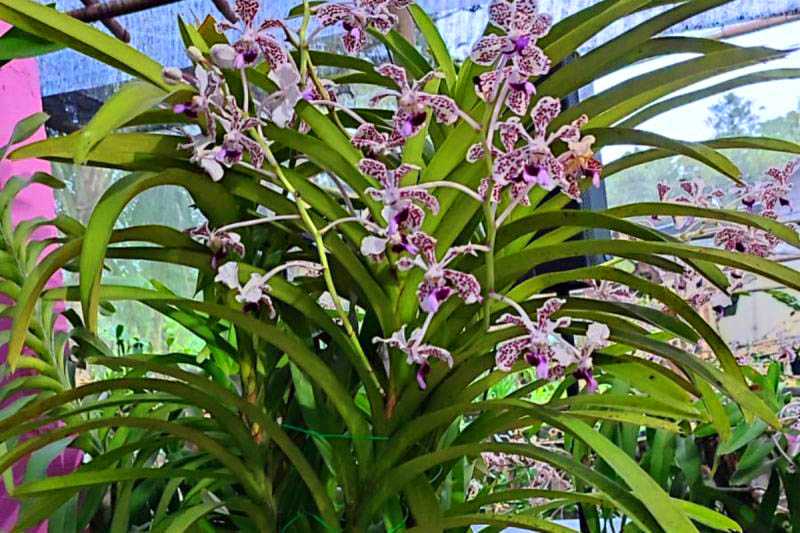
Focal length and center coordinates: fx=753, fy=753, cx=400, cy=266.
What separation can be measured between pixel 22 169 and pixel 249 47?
588 millimetres

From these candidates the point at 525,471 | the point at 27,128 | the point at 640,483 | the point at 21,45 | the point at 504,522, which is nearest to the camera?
the point at 640,483

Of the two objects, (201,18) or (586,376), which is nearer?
(586,376)

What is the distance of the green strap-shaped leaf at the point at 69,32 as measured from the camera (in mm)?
482

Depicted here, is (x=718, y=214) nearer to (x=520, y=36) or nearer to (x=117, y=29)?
(x=520, y=36)

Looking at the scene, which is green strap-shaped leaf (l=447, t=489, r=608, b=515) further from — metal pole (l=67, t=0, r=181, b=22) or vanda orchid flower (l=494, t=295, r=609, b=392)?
metal pole (l=67, t=0, r=181, b=22)

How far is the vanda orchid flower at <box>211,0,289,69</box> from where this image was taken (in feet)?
1.62

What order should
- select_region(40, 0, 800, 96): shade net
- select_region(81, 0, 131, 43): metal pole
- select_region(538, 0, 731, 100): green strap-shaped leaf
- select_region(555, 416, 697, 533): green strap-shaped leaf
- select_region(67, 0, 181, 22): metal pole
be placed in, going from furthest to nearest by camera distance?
select_region(81, 0, 131, 43): metal pole < select_region(67, 0, 181, 22): metal pole < select_region(40, 0, 800, 96): shade net < select_region(538, 0, 731, 100): green strap-shaped leaf < select_region(555, 416, 697, 533): green strap-shaped leaf

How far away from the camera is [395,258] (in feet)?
1.82

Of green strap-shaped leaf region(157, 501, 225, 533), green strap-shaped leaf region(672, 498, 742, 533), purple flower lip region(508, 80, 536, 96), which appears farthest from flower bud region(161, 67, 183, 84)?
green strap-shaped leaf region(672, 498, 742, 533)

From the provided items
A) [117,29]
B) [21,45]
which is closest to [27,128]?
[21,45]

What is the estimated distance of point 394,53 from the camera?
72cm

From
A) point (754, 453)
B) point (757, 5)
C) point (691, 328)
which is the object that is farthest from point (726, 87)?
point (757, 5)

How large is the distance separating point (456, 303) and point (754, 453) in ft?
1.43

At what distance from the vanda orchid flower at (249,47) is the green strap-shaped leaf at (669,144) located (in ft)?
0.75
